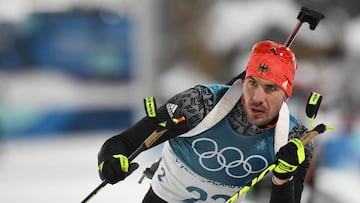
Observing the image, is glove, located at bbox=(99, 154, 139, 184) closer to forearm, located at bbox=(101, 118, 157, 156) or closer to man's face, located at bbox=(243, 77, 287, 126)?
forearm, located at bbox=(101, 118, 157, 156)

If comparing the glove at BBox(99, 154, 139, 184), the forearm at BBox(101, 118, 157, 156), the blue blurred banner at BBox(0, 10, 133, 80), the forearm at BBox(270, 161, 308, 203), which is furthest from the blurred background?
the forearm at BBox(270, 161, 308, 203)

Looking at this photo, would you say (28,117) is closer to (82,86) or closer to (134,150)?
(82,86)

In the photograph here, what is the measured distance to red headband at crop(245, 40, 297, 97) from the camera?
141 inches

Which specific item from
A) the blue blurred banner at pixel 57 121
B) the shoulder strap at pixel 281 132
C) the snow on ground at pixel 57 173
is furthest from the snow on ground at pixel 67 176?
the shoulder strap at pixel 281 132

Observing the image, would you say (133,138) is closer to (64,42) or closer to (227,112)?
(227,112)

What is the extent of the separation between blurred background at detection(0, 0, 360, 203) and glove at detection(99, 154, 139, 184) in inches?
247

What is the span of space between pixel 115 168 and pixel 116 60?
24.7ft

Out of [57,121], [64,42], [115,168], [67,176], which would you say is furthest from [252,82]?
[57,121]

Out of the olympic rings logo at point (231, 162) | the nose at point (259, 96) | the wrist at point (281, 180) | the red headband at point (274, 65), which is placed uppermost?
the red headband at point (274, 65)

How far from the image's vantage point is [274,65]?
362 cm

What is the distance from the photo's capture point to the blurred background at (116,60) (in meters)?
10.7

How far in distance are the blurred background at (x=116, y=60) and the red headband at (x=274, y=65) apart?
617 centimetres

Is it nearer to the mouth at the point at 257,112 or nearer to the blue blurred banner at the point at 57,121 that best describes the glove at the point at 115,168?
the mouth at the point at 257,112

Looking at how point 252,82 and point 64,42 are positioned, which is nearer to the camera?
point 252,82
